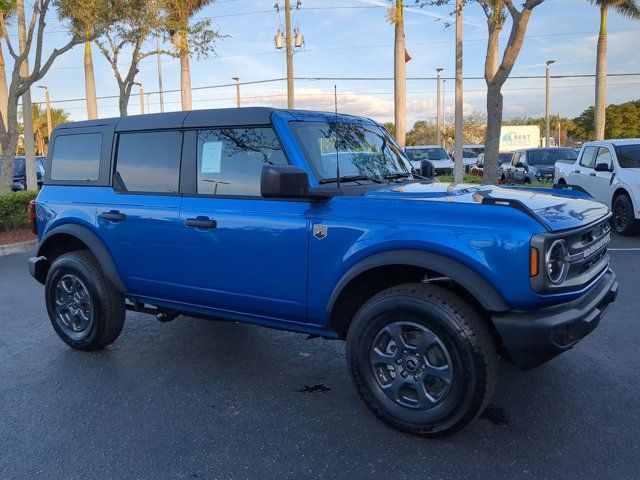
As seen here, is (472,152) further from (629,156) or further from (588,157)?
(629,156)

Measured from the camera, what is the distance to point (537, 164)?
19188 mm

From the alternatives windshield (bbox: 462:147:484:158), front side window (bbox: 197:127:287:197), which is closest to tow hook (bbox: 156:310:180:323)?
front side window (bbox: 197:127:287:197)

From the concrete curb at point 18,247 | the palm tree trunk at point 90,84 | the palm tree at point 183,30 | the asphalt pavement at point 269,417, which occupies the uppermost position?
the palm tree at point 183,30

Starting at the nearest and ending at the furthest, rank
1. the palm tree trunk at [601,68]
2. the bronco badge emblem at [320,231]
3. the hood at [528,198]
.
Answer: the hood at [528,198], the bronco badge emblem at [320,231], the palm tree trunk at [601,68]

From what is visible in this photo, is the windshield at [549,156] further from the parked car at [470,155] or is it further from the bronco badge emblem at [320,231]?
the bronco badge emblem at [320,231]

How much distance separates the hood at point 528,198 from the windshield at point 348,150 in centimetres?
31

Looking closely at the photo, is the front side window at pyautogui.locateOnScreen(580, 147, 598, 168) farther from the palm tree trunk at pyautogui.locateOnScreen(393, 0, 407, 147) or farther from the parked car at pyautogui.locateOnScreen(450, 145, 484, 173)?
the parked car at pyautogui.locateOnScreen(450, 145, 484, 173)

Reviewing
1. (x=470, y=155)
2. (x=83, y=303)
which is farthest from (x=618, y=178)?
(x=470, y=155)

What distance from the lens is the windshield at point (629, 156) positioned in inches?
406

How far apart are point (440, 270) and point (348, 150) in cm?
140

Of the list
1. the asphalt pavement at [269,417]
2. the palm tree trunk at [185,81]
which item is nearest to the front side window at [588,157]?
the asphalt pavement at [269,417]

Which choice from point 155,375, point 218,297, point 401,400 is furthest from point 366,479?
point 155,375

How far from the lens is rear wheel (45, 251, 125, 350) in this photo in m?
4.68

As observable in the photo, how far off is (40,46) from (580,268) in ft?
43.4
